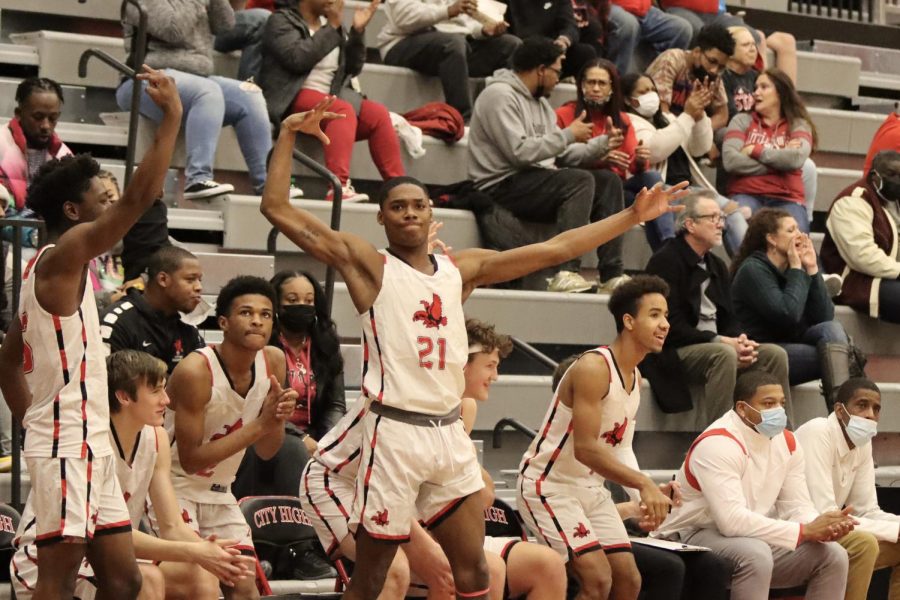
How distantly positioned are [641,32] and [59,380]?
23.5 ft

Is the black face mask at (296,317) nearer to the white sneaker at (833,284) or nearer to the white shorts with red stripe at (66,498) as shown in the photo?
the white shorts with red stripe at (66,498)

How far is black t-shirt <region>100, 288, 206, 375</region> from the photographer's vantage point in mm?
6527

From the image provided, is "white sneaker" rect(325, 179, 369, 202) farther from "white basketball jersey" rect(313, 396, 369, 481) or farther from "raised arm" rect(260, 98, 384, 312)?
"raised arm" rect(260, 98, 384, 312)

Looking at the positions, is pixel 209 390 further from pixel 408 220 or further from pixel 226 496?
pixel 408 220

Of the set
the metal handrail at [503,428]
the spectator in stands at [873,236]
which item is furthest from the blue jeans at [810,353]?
the metal handrail at [503,428]

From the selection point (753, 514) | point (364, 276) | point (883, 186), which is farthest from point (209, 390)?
point (883, 186)

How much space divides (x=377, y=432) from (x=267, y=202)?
2.74 feet

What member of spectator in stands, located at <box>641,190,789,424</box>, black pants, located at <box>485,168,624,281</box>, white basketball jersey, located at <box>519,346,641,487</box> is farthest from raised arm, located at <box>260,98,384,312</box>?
black pants, located at <box>485,168,624,281</box>

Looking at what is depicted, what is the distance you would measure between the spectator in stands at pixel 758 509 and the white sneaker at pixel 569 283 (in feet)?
5.97

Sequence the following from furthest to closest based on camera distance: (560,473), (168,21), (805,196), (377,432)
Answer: (805,196)
(168,21)
(560,473)
(377,432)

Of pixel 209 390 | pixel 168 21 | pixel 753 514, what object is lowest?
pixel 753 514

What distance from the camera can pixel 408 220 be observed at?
5328 millimetres

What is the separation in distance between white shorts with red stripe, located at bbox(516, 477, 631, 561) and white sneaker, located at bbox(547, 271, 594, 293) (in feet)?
8.65

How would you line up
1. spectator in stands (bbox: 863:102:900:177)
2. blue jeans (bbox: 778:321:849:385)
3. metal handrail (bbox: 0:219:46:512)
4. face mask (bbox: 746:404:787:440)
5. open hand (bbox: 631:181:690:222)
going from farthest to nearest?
spectator in stands (bbox: 863:102:900:177) < blue jeans (bbox: 778:321:849:385) < face mask (bbox: 746:404:787:440) < metal handrail (bbox: 0:219:46:512) < open hand (bbox: 631:181:690:222)
